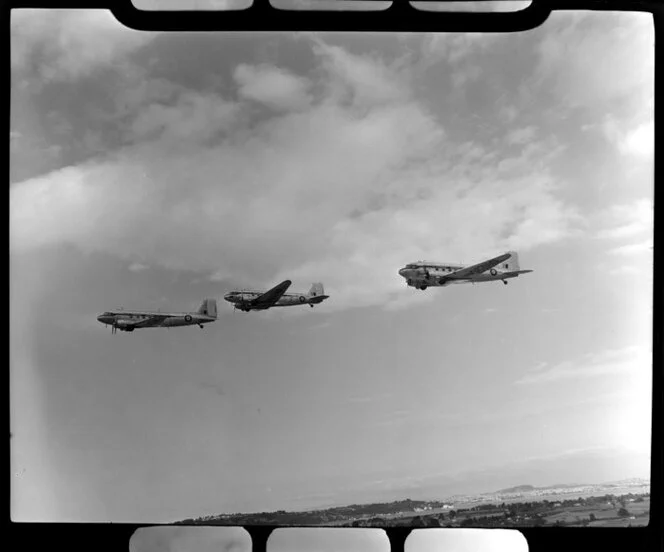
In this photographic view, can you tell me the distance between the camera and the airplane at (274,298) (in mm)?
1747

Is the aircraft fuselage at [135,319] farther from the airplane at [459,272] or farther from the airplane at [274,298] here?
the airplane at [459,272]

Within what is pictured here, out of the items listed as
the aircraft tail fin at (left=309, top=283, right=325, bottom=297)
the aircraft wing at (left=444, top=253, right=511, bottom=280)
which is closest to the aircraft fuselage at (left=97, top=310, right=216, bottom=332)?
the aircraft tail fin at (left=309, top=283, right=325, bottom=297)

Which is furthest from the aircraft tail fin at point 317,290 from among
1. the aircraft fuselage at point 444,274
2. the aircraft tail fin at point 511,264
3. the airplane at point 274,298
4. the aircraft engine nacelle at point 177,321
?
the aircraft tail fin at point 511,264

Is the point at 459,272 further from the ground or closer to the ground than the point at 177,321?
further from the ground

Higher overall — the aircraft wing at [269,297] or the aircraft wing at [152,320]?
the aircraft wing at [269,297]

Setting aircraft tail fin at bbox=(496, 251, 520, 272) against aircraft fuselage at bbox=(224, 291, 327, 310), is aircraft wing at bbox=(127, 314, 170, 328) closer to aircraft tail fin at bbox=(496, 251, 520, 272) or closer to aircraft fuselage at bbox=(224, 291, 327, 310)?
aircraft fuselage at bbox=(224, 291, 327, 310)

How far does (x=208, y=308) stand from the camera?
72.8 inches

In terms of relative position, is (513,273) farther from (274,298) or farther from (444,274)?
(274,298)

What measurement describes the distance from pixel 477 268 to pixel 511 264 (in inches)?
3.5

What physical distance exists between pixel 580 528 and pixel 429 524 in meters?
0.32

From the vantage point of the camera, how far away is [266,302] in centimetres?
184

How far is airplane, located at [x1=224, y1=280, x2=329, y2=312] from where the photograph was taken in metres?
1.75

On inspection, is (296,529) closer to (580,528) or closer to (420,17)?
(580,528)

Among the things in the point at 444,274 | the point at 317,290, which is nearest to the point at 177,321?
the point at 317,290
